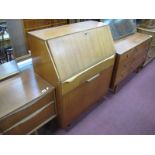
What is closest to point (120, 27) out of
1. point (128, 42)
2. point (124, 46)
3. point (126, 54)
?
point (128, 42)

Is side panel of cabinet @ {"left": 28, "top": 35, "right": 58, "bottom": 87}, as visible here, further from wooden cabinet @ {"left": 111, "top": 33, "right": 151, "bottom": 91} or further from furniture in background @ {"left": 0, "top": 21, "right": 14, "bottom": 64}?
wooden cabinet @ {"left": 111, "top": 33, "right": 151, "bottom": 91}

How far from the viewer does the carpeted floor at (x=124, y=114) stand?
64.8 inches

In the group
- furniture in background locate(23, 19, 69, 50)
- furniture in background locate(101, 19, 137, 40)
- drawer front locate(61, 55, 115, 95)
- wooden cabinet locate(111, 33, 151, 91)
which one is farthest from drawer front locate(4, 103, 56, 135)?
furniture in background locate(23, 19, 69, 50)

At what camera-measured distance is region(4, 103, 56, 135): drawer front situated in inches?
44.2

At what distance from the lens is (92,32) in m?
1.43

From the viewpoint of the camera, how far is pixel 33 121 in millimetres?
1236

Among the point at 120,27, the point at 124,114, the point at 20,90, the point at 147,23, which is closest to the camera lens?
the point at 20,90

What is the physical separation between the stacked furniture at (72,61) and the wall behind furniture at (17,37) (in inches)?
9.7

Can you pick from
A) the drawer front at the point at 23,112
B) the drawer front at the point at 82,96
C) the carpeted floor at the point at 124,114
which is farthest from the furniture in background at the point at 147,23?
the drawer front at the point at 23,112

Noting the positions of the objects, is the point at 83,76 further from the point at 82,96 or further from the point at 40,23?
the point at 40,23

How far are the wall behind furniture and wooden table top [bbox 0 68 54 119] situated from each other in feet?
0.84

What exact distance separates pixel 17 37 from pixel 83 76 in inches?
30.4
